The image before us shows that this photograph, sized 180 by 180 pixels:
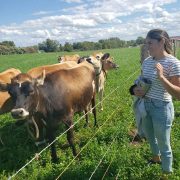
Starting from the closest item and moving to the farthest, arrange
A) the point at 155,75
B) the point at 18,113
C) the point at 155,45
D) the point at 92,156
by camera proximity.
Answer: the point at 155,45 → the point at 155,75 → the point at 18,113 → the point at 92,156

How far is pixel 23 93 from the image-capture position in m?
5.77

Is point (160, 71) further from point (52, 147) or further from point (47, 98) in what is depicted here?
point (52, 147)

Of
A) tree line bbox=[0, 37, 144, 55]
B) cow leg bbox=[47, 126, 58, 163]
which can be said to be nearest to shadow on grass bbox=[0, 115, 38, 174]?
cow leg bbox=[47, 126, 58, 163]

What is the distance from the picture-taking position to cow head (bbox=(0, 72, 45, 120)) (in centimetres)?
558

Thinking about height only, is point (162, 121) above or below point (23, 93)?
below

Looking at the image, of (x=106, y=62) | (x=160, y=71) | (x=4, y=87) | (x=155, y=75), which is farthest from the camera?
(x=106, y=62)

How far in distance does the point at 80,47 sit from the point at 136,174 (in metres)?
101

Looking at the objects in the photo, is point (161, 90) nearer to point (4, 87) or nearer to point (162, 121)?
point (162, 121)

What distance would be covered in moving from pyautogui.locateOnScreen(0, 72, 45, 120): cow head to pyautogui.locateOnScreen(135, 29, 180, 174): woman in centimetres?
198

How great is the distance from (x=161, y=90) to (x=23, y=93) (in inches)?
94.9

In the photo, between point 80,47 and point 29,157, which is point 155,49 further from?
point 80,47

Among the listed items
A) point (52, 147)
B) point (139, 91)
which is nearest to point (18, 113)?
point (52, 147)

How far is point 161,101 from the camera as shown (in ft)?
15.3

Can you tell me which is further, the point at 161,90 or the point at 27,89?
the point at 27,89
